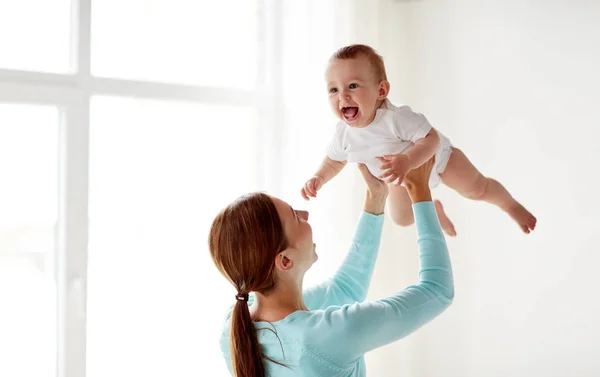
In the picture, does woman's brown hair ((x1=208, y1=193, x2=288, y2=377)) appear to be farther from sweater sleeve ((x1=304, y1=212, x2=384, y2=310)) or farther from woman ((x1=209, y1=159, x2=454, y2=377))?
sweater sleeve ((x1=304, y1=212, x2=384, y2=310))

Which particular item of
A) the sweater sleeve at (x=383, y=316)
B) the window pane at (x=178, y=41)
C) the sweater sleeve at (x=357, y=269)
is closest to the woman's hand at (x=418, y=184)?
the sweater sleeve at (x=383, y=316)

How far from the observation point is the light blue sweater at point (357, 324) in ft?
4.79

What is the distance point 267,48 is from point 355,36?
1.17 feet

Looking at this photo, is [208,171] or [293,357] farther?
[208,171]

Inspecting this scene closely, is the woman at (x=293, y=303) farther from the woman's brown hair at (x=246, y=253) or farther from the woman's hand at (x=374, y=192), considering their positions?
the woman's hand at (x=374, y=192)

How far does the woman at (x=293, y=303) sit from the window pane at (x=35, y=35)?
42.0 inches

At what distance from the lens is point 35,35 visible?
2.25 meters

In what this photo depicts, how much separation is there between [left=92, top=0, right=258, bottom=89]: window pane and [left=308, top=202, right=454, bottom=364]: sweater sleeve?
133 centimetres

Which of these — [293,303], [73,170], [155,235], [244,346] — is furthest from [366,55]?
[155,235]

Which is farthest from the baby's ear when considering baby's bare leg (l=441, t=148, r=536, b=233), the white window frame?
the white window frame

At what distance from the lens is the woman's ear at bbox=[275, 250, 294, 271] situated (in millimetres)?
1533

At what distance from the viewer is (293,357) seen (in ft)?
4.91

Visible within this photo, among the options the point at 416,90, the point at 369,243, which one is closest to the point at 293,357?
the point at 369,243

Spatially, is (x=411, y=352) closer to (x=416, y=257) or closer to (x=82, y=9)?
(x=416, y=257)
